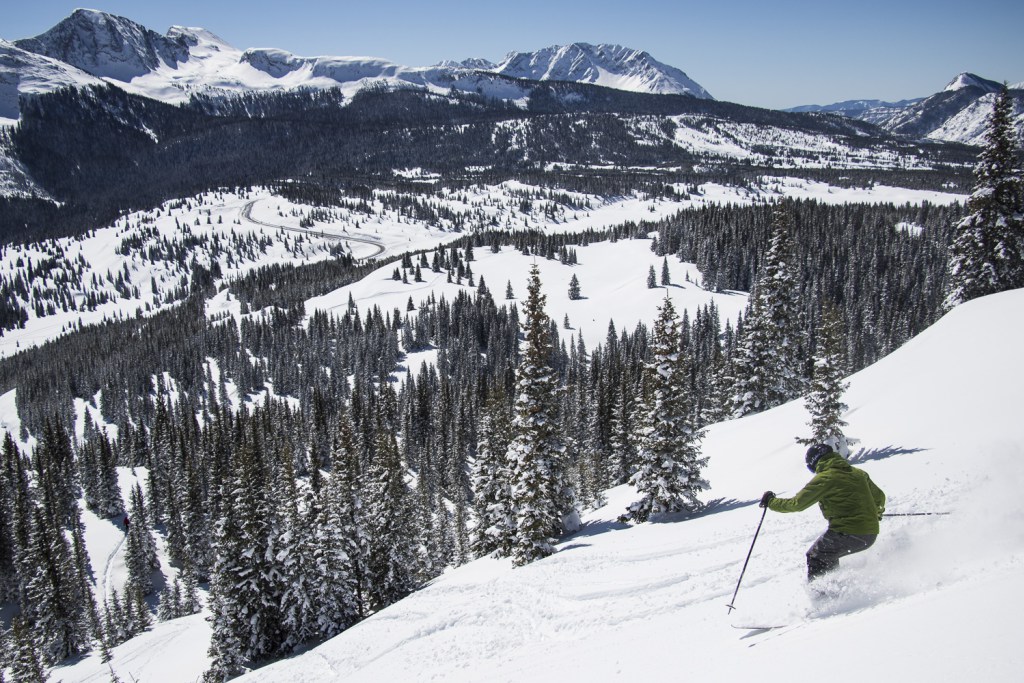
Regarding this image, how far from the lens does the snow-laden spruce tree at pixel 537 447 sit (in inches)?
1024

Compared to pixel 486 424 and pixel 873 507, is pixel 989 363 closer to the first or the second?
pixel 873 507

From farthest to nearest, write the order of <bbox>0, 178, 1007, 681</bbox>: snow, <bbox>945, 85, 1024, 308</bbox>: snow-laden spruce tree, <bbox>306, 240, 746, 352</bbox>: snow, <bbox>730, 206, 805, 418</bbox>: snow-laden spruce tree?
<bbox>306, 240, 746, 352</bbox>: snow
<bbox>730, 206, 805, 418</bbox>: snow-laden spruce tree
<bbox>945, 85, 1024, 308</bbox>: snow-laden spruce tree
<bbox>0, 178, 1007, 681</bbox>: snow

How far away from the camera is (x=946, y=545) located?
9.02 m

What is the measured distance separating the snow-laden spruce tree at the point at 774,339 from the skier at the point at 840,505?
1246 inches

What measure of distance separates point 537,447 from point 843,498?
744 inches

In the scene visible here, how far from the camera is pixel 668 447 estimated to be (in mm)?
25031

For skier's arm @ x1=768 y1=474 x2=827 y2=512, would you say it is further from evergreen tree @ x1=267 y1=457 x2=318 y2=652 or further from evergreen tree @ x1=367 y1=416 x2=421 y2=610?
evergreen tree @ x1=367 y1=416 x2=421 y2=610

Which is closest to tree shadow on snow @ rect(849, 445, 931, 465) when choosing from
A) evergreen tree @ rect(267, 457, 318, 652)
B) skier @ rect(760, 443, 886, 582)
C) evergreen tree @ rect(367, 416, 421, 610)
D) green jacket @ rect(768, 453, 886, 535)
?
skier @ rect(760, 443, 886, 582)

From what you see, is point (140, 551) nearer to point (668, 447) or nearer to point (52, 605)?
point (52, 605)

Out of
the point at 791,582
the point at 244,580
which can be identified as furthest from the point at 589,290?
the point at 791,582

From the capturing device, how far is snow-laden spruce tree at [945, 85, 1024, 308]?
31.3 metres

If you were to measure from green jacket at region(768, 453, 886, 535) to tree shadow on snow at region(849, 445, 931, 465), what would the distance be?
11681mm

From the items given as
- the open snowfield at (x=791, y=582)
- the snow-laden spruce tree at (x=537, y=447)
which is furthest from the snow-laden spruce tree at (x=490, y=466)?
the open snowfield at (x=791, y=582)

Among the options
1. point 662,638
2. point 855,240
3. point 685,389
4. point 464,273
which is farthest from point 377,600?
point 855,240
